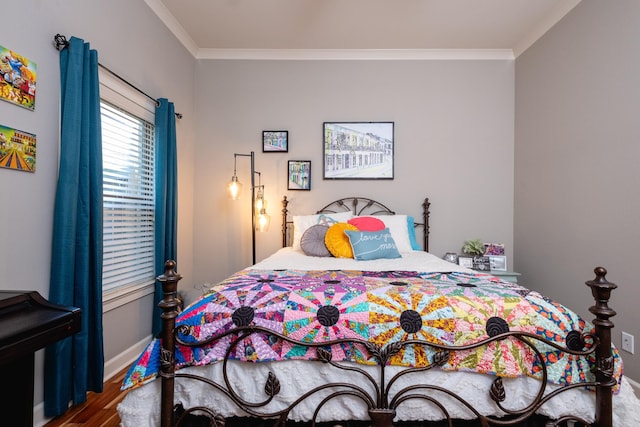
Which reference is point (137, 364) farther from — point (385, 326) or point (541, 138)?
point (541, 138)

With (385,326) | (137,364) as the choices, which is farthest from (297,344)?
(137,364)

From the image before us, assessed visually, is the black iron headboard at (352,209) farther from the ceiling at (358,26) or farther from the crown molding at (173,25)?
the crown molding at (173,25)

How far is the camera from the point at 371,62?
3.47 metres

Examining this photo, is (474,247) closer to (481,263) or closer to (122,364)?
(481,263)

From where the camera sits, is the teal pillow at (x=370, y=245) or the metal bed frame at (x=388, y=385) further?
the teal pillow at (x=370, y=245)

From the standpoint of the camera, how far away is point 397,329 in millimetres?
1269

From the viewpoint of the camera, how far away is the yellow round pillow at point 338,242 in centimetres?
258

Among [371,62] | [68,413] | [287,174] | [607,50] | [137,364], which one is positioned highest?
[371,62]

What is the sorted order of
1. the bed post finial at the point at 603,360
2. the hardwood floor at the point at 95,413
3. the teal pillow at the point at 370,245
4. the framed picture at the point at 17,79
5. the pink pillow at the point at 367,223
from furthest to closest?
1. the pink pillow at the point at 367,223
2. the teal pillow at the point at 370,245
3. the hardwood floor at the point at 95,413
4. the framed picture at the point at 17,79
5. the bed post finial at the point at 603,360

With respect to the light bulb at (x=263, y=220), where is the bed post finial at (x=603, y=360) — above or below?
below

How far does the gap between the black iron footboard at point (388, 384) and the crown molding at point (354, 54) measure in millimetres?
2889

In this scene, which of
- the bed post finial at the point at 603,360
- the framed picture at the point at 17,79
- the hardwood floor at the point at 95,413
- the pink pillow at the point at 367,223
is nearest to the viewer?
the bed post finial at the point at 603,360

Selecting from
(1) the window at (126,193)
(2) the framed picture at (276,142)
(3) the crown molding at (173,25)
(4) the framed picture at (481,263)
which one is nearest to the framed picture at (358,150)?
(2) the framed picture at (276,142)

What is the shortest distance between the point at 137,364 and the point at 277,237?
227cm
